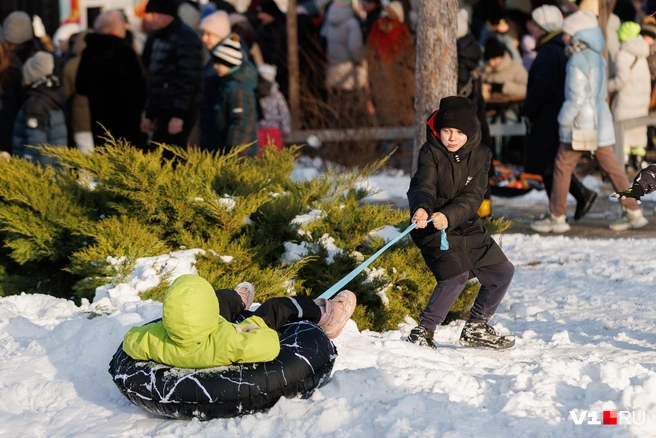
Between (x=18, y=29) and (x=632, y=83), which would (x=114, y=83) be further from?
(x=632, y=83)

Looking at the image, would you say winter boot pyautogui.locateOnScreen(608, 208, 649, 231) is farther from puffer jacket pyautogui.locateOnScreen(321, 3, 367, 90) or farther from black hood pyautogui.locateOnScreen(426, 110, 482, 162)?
puffer jacket pyautogui.locateOnScreen(321, 3, 367, 90)

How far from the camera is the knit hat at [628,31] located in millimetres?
12023

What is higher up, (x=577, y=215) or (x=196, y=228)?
(x=196, y=228)

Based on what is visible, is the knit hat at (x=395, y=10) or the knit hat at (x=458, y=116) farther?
the knit hat at (x=395, y=10)

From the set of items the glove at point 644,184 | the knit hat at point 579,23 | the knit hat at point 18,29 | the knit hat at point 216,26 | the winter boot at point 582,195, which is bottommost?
the winter boot at point 582,195

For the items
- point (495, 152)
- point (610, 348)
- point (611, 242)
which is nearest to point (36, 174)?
point (610, 348)

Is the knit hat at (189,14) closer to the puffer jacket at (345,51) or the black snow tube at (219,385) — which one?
the puffer jacket at (345,51)

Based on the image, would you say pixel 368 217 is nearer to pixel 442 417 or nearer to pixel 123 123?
pixel 442 417

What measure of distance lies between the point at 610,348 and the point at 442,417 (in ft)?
6.28

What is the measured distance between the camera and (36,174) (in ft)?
24.1

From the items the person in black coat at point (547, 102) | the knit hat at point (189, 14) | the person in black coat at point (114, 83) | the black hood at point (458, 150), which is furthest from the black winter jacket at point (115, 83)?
the black hood at point (458, 150)

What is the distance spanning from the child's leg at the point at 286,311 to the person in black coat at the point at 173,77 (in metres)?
4.92

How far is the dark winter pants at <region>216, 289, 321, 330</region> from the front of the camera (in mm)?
4949

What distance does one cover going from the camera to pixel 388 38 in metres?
12.9
